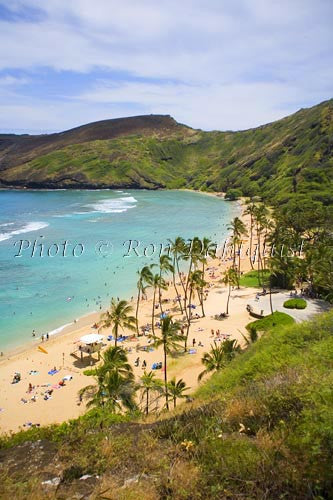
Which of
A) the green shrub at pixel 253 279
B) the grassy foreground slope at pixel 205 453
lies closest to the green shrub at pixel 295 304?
the green shrub at pixel 253 279

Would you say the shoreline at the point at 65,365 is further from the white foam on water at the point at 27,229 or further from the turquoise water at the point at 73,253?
the white foam on water at the point at 27,229

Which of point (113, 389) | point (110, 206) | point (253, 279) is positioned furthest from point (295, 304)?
point (110, 206)

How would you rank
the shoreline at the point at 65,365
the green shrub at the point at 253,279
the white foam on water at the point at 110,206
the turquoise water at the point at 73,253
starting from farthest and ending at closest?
the white foam on water at the point at 110,206 → the green shrub at the point at 253,279 → the turquoise water at the point at 73,253 → the shoreline at the point at 65,365

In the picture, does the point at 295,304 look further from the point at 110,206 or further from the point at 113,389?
the point at 110,206

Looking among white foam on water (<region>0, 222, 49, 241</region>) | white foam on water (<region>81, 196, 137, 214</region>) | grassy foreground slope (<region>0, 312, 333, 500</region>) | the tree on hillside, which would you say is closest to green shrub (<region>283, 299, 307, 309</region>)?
the tree on hillside

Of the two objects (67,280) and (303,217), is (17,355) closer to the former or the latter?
(67,280)

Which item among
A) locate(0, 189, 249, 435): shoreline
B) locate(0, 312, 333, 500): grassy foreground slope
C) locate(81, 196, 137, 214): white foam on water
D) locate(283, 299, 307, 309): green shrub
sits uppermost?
locate(0, 312, 333, 500): grassy foreground slope

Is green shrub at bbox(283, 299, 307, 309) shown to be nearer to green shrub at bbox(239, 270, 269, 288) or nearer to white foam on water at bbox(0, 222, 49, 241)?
green shrub at bbox(239, 270, 269, 288)
